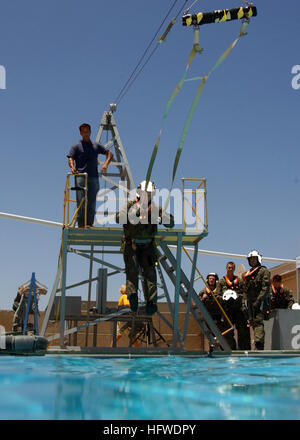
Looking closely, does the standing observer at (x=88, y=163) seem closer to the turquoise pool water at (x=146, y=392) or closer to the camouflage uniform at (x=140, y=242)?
the camouflage uniform at (x=140, y=242)

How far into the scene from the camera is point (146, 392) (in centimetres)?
417

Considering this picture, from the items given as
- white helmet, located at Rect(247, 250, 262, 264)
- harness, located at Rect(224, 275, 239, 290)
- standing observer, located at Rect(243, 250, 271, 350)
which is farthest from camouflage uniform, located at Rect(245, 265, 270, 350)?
harness, located at Rect(224, 275, 239, 290)

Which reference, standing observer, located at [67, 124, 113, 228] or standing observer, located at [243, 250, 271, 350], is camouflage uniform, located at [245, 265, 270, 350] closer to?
standing observer, located at [243, 250, 271, 350]

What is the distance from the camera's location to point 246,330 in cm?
1121

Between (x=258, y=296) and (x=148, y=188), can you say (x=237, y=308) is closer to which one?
(x=258, y=296)

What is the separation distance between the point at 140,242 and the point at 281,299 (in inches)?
152

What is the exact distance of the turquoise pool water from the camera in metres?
3.38

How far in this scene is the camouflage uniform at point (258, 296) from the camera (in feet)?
33.0

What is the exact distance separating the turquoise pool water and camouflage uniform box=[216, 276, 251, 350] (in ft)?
15.7

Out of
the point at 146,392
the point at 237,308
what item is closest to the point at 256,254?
the point at 237,308

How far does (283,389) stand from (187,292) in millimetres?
6611

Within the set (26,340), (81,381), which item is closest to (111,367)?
(81,381)

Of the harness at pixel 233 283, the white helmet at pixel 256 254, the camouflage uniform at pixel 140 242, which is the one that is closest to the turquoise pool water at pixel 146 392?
the camouflage uniform at pixel 140 242

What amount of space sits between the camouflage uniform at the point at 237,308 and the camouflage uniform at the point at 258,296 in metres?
0.57
